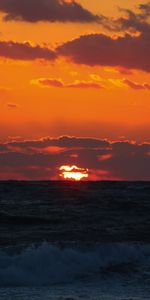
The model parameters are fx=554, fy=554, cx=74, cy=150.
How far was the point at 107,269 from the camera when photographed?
2312cm

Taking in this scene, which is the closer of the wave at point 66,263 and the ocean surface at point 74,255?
the ocean surface at point 74,255

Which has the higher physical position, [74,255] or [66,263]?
[74,255]

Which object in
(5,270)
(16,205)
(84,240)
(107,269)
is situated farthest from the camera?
(16,205)

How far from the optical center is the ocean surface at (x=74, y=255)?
18484mm

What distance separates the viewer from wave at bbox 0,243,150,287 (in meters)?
20.9

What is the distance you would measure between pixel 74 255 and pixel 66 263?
0.81m

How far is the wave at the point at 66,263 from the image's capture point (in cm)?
2088

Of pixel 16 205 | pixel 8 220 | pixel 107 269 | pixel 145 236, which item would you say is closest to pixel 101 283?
pixel 107 269

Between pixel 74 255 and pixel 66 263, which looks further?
pixel 74 255

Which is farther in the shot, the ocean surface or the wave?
the wave

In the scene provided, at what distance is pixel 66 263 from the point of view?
927 inches

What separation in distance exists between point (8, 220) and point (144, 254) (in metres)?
13.7

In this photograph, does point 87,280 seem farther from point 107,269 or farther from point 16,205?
point 16,205

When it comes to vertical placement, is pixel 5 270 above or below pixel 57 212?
below
